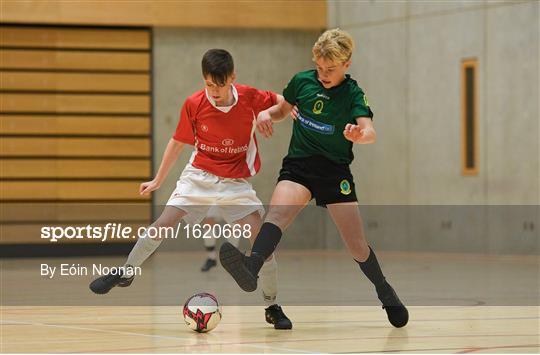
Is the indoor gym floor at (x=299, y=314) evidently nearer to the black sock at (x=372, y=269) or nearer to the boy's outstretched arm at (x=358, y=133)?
the black sock at (x=372, y=269)

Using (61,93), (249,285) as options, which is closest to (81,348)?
(249,285)

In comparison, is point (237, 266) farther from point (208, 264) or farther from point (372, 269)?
point (208, 264)

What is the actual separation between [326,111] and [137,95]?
10.6m

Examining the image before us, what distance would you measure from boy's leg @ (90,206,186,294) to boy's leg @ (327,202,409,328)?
89 cm

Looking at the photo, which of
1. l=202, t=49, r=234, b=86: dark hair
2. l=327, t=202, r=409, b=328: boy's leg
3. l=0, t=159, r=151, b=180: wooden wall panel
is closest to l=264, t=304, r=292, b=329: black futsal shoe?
l=327, t=202, r=409, b=328: boy's leg

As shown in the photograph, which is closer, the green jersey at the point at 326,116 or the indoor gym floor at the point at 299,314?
the indoor gym floor at the point at 299,314

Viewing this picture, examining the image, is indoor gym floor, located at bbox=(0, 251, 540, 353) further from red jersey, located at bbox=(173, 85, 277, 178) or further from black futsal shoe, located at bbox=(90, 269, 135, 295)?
red jersey, located at bbox=(173, 85, 277, 178)

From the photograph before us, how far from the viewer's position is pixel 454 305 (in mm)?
7762

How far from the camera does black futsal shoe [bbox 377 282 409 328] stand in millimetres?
6125

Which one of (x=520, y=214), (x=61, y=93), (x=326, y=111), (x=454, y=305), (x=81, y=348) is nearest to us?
(x=81, y=348)

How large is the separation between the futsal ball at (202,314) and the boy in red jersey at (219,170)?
430 millimetres

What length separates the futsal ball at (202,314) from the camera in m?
5.75

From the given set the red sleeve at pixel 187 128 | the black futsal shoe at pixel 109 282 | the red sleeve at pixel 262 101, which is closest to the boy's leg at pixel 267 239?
the red sleeve at pixel 262 101

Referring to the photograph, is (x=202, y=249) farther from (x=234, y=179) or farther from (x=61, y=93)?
(x=234, y=179)
